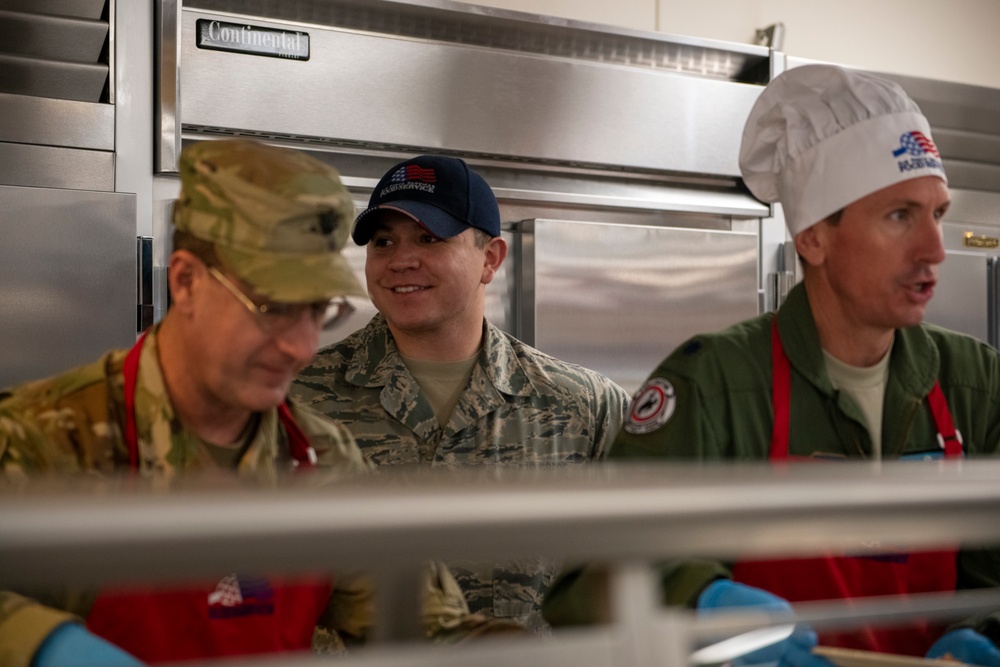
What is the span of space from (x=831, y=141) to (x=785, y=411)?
42cm

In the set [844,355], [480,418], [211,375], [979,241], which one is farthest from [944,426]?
[979,241]

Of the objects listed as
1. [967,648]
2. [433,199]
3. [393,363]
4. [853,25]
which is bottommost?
[967,648]

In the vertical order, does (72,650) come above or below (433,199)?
below

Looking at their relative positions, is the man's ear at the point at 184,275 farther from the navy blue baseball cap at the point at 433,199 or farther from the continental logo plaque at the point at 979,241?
the continental logo plaque at the point at 979,241

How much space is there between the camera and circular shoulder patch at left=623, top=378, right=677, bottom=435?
1.46 metres

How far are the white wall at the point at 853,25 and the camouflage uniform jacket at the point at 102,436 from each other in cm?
215

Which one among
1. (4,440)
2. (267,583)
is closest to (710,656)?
(267,583)

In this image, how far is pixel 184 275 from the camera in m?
1.19

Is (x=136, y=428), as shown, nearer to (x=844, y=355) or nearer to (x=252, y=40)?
(x=844, y=355)

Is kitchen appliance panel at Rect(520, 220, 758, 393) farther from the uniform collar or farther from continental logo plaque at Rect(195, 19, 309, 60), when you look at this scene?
continental logo plaque at Rect(195, 19, 309, 60)

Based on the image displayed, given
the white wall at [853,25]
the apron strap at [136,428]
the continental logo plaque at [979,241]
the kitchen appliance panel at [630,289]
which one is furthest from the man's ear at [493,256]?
the continental logo plaque at [979,241]

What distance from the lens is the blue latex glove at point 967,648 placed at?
1.16 metres

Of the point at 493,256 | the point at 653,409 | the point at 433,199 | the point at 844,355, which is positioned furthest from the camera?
the point at 493,256

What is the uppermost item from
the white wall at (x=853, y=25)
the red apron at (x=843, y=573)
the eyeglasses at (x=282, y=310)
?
the white wall at (x=853, y=25)
